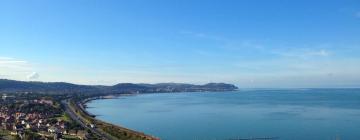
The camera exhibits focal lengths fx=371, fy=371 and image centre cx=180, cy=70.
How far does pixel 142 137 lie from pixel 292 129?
48.7 feet

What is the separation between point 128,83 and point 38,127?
14389cm

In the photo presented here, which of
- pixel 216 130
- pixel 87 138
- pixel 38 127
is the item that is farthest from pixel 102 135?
pixel 216 130

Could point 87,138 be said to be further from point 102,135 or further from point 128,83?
point 128,83

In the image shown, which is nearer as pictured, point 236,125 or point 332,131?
point 332,131

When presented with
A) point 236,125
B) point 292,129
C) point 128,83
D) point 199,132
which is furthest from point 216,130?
point 128,83

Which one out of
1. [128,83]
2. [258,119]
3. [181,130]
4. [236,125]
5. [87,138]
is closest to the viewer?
[87,138]

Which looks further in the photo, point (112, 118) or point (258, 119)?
point (112, 118)

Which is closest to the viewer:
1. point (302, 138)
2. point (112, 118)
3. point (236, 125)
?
point (302, 138)

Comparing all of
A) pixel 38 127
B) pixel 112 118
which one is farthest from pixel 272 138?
pixel 112 118

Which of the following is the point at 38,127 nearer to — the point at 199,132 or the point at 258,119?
the point at 199,132

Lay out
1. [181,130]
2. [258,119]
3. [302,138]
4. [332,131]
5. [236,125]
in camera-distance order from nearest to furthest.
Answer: [302,138] → [332,131] → [181,130] → [236,125] → [258,119]

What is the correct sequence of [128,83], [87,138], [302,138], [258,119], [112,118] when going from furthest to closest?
1. [128,83]
2. [112,118]
3. [258,119]
4. [302,138]
5. [87,138]

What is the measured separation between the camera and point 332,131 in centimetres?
3319

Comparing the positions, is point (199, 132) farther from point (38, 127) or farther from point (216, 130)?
point (38, 127)
